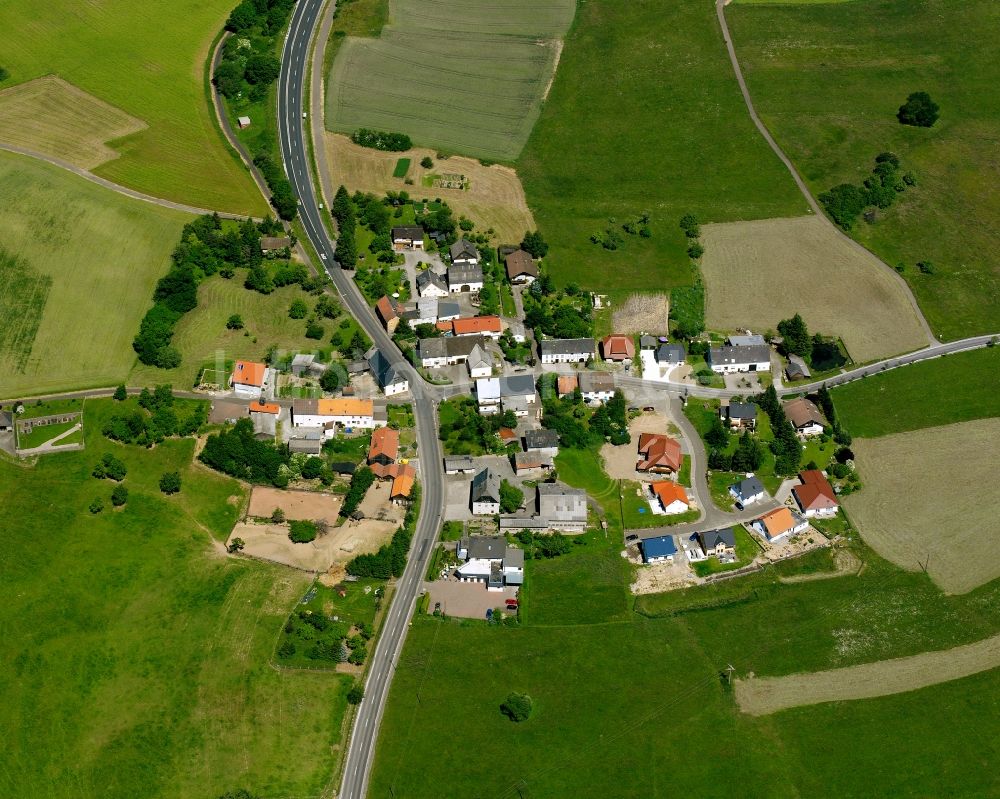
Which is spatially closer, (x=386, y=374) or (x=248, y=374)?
(x=386, y=374)

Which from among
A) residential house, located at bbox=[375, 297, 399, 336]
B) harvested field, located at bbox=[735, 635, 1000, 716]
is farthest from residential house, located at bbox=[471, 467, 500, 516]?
harvested field, located at bbox=[735, 635, 1000, 716]

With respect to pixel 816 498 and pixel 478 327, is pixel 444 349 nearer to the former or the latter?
pixel 478 327

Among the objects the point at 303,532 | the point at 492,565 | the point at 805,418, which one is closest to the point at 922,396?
the point at 805,418

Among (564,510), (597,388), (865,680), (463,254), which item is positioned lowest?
(865,680)

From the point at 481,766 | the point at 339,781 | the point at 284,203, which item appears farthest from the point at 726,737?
the point at 284,203

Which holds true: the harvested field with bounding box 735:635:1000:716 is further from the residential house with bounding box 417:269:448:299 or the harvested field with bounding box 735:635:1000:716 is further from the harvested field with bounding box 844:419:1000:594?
the residential house with bounding box 417:269:448:299

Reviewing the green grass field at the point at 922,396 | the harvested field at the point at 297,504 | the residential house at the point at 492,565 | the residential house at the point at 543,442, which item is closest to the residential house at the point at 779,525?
the green grass field at the point at 922,396
